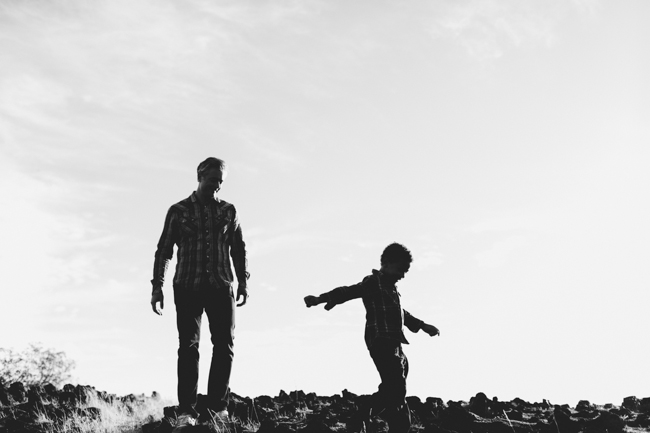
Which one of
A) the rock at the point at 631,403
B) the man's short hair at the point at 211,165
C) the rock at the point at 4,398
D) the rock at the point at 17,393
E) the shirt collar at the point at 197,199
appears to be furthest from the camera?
the rock at the point at 17,393

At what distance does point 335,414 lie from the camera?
7.16 metres

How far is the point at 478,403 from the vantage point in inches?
283

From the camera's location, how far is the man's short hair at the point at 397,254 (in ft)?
18.8

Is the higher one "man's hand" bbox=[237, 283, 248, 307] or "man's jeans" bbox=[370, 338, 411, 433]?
"man's hand" bbox=[237, 283, 248, 307]

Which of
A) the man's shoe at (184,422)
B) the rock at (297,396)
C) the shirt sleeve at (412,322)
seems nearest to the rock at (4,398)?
the rock at (297,396)

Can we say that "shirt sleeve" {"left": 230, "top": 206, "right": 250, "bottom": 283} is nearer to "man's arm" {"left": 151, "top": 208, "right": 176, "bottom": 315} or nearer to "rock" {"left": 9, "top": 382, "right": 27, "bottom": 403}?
"man's arm" {"left": 151, "top": 208, "right": 176, "bottom": 315}

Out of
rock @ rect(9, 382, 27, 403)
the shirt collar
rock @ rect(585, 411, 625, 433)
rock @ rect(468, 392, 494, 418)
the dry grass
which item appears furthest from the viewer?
rock @ rect(9, 382, 27, 403)

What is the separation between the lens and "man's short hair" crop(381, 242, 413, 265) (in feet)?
18.8

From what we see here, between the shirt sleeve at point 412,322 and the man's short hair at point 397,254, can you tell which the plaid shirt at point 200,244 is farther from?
the shirt sleeve at point 412,322

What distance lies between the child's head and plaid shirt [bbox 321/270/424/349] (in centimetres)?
7

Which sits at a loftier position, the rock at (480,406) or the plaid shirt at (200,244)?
the plaid shirt at (200,244)

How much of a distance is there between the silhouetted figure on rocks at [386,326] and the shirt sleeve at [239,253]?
1199 millimetres

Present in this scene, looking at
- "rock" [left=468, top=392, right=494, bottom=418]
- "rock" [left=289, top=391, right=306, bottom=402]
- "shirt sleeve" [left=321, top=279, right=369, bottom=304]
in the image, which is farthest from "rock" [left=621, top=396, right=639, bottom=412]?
"shirt sleeve" [left=321, top=279, right=369, bottom=304]

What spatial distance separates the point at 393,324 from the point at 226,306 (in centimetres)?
164
